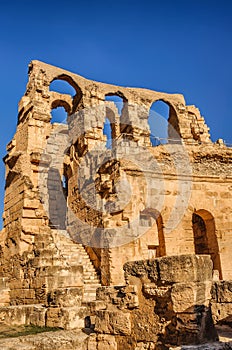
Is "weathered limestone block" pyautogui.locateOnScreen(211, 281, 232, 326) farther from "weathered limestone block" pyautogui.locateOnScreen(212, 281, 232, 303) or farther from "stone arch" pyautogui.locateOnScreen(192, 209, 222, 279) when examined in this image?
"stone arch" pyautogui.locateOnScreen(192, 209, 222, 279)

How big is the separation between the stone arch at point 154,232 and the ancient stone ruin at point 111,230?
0.04 meters

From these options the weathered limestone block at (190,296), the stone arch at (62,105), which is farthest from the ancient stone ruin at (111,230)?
the stone arch at (62,105)

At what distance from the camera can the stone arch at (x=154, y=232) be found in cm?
1129

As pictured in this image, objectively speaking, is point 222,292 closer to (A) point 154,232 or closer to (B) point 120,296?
(B) point 120,296

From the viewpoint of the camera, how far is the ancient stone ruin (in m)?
4.34

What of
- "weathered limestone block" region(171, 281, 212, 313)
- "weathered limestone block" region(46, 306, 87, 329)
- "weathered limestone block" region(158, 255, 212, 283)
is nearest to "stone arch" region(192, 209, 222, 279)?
"weathered limestone block" region(46, 306, 87, 329)

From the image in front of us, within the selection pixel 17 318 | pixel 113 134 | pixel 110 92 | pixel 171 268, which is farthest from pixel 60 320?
pixel 110 92

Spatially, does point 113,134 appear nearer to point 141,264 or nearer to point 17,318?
point 17,318

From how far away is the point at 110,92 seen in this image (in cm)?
1906

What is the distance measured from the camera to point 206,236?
1305 centimetres

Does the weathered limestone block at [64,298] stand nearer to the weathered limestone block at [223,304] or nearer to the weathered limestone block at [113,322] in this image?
the weathered limestone block at [113,322]

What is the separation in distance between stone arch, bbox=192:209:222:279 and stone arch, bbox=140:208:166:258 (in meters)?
1.64

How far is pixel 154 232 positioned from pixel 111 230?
1.83 meters

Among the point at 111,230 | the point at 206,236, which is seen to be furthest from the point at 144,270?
the point at 206,236
